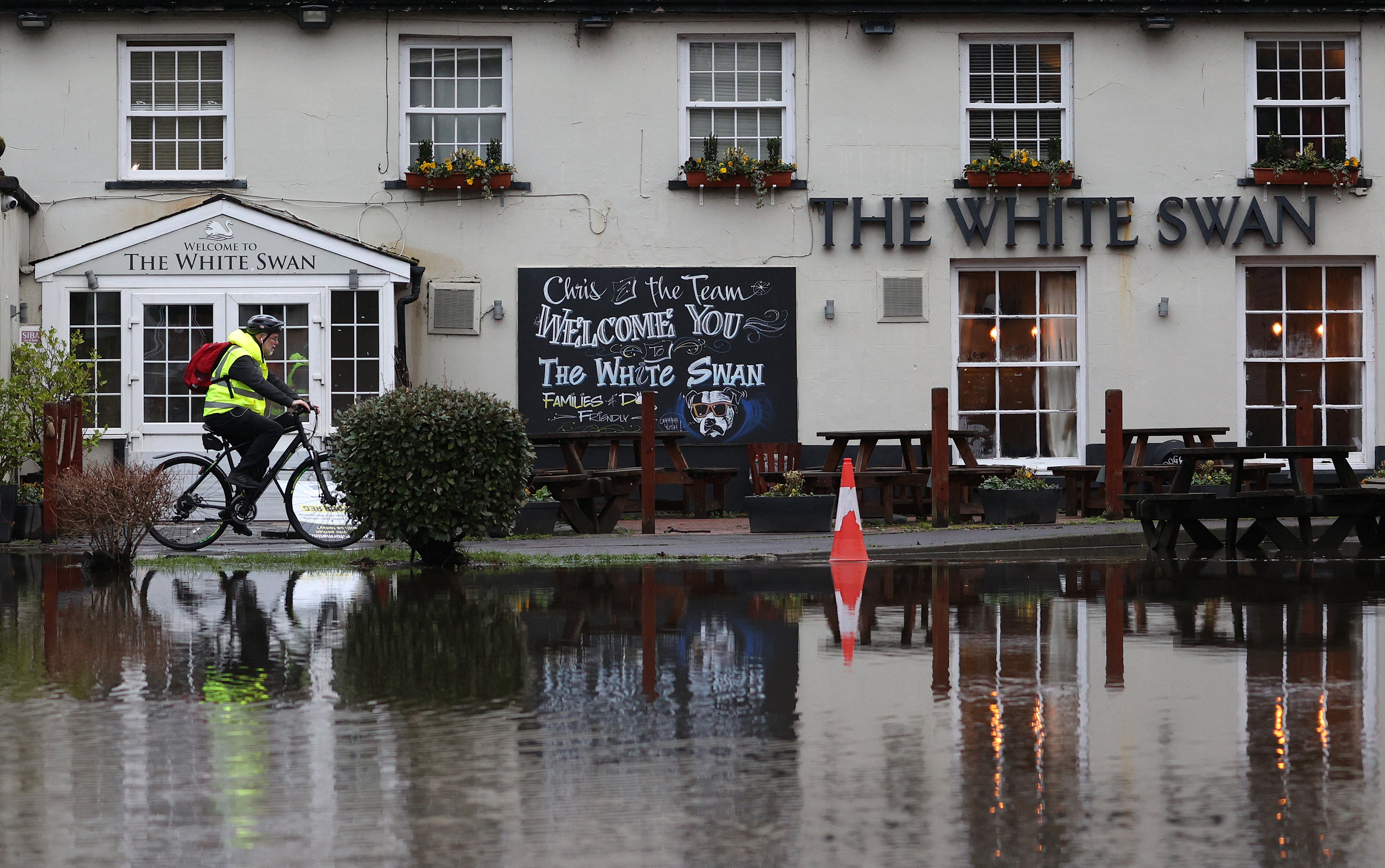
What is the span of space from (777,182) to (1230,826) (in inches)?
566

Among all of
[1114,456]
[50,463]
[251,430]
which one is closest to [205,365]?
[251,430]

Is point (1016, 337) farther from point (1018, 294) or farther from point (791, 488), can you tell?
point (791, 488)

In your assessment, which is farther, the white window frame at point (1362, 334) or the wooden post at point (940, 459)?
the white window frame at point (1362, 334)

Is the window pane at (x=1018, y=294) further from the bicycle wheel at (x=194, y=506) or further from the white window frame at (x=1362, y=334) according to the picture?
the bicycle wheel at (x=194, y=506)

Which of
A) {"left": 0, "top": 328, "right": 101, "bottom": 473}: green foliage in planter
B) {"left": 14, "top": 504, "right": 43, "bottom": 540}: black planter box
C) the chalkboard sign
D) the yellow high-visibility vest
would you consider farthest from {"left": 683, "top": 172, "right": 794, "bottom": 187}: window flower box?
{"left": 14, "top": 504, "right": 43, "bottom": 540}: black planter box

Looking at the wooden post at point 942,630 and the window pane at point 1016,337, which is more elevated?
the window pane at point 1016,337

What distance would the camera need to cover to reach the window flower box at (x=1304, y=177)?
61.0 feet

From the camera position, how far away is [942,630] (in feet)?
28.7

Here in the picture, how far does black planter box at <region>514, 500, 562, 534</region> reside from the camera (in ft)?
49.5

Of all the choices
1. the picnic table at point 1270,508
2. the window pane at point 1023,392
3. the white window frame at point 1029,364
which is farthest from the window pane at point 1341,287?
the picnic table at point 1270,508

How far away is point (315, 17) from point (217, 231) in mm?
2667

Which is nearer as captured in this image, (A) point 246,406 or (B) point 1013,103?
(A) point 246,406

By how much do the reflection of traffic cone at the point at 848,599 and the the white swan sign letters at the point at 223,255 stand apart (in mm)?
→ 7593

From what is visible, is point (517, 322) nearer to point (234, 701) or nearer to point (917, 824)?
point (234, 701)
